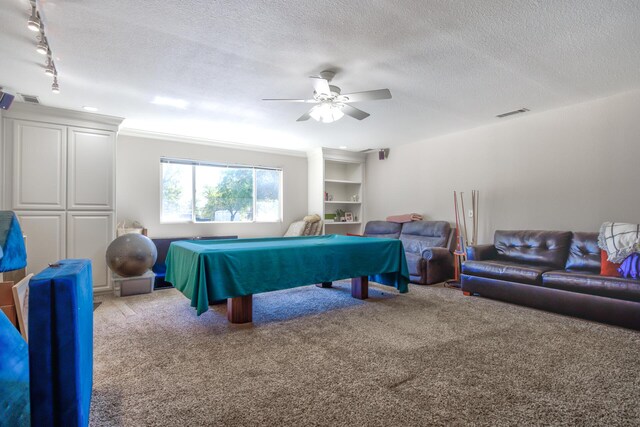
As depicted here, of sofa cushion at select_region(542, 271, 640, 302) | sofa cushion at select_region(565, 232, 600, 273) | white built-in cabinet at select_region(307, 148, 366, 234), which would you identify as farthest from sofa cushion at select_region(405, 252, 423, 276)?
white built-in cabinet at select_region(307, 148, 366, 234)

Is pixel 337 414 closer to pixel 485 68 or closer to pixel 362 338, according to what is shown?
pixel 362 338

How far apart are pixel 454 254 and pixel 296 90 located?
129 inches

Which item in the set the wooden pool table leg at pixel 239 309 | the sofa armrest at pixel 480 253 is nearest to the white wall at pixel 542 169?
the sofa armrest at pixel 480 253

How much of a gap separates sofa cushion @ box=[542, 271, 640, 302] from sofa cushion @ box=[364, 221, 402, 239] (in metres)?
2.78

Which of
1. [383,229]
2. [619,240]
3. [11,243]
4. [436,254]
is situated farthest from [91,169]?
[619,240]

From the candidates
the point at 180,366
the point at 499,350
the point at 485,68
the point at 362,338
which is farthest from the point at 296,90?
the point at 499,350

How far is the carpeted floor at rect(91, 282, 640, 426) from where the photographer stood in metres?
1.68

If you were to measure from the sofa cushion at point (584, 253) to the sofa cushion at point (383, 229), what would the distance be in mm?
2629

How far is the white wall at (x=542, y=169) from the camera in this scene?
12.4 ft

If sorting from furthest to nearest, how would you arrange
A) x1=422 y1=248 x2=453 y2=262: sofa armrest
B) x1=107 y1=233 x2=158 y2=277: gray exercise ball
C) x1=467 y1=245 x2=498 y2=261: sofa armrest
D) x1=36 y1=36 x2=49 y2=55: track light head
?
x1=422 y1=248 x2=453 y2=262: sofa armrest
x1=467 y1=245 x2=498 y2=261: sofa armrest
x1=107 y1=233 x2=158 y2=277: gray exercise ball
x1=36 y1=36 x2=49 y2=55: track light head

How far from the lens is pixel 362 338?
8.86ft

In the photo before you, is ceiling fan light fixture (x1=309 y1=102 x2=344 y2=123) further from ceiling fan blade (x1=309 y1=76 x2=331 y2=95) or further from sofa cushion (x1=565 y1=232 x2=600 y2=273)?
sofa cushion (x1=565 y1=232 x2=600 y2=273)

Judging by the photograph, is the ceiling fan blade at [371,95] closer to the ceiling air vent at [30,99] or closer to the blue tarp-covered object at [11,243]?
the blue tarp-covered object at [11,243]

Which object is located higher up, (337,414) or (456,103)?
(456,103)
